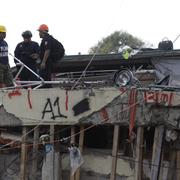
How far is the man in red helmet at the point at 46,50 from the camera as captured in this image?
34.7 ft

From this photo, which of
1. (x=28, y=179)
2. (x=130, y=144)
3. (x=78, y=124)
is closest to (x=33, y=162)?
(x=28, y=179)

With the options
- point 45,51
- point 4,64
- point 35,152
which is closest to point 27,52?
point 45,51

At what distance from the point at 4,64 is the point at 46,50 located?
2.81 feet

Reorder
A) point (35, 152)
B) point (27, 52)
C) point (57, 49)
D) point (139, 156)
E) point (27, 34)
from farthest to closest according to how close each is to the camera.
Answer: point (27, 52), point (27, 34), point (57, 49), point (35, 152), point (139, 156)

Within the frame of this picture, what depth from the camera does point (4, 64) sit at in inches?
407

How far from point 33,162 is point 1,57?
6.80 feet

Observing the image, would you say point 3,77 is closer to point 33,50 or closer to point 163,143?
point 33,50

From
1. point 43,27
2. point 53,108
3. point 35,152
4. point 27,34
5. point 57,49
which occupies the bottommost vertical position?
point 35,152

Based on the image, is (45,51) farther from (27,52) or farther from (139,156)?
→ (139,156)

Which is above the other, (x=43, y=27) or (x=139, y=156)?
(x=43, y=27)

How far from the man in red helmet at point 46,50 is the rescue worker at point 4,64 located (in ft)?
2.18

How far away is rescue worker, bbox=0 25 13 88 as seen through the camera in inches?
406

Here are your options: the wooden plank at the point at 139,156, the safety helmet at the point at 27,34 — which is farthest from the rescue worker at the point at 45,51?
the wooden plank at the point at 139,156

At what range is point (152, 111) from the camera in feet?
28.8
